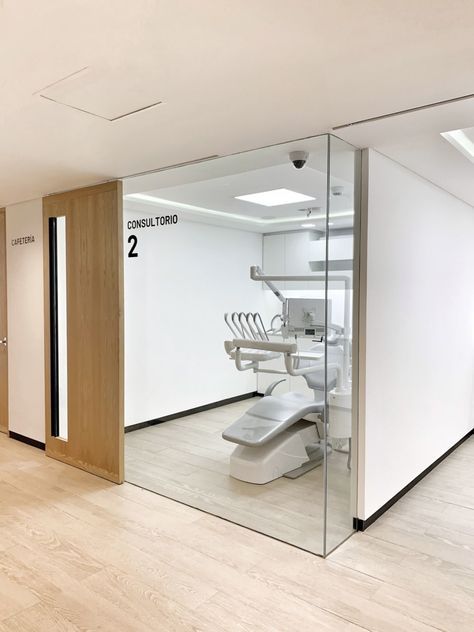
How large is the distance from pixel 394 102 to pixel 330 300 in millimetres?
1114

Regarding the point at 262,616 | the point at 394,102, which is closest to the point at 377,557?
the point at 262,616

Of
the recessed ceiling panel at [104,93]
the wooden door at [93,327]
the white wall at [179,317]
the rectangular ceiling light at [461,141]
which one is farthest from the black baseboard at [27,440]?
the rectangular ceiling light at [461,141]

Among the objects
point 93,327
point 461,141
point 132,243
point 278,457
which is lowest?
point 278,457

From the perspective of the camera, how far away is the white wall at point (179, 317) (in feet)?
15.3

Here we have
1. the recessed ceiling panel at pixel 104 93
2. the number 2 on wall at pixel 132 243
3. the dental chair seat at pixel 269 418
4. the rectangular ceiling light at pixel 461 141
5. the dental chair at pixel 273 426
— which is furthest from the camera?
the number 2 on wall at pixel 132 243

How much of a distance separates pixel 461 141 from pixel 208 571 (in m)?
2.94

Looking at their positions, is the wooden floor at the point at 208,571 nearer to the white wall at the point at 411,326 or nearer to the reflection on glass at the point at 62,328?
the white wall at the point at 411,326

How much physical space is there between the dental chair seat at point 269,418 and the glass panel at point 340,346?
2.68 feet

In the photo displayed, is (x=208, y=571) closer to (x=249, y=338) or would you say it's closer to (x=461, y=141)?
(x=249, y=338)

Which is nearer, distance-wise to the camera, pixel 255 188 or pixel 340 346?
pixel 340 346

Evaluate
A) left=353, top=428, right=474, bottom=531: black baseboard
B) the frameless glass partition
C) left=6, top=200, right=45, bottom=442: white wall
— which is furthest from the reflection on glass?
left=353, top=428, right=474, bottom=531: black baseboard

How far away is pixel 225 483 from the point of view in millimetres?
3803

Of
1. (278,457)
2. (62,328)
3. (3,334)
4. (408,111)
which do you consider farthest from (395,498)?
(3,334)

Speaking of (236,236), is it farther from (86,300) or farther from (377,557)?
(377,557)
